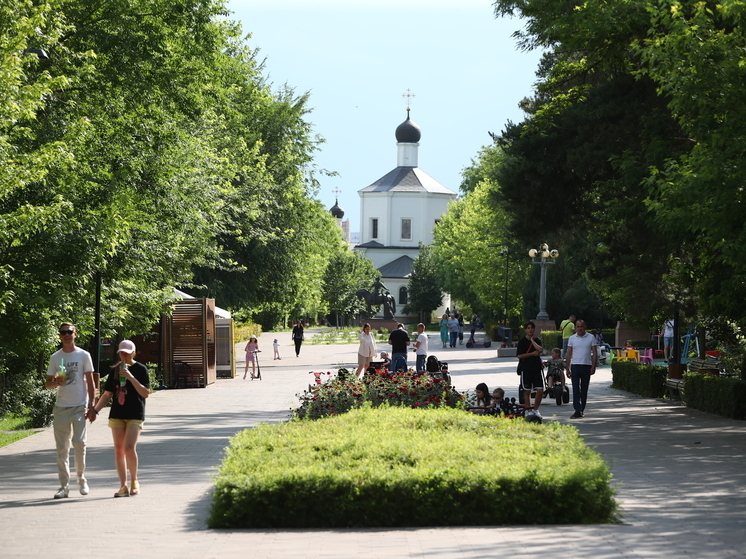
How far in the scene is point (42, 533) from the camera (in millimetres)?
8695

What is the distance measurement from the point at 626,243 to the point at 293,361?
2441cm

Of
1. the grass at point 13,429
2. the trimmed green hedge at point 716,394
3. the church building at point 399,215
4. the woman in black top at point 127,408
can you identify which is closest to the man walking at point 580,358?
the trimmed green hedge at point 716,394

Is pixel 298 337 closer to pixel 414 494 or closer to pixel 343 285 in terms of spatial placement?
pixel 414 494

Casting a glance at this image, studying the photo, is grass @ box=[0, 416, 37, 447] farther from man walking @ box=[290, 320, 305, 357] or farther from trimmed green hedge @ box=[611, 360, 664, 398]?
man walking @ box=[290, 320, 305, 357]

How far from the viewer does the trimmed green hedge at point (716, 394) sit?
746 inches

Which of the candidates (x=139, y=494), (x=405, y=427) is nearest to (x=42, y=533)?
(x=139, y=494)

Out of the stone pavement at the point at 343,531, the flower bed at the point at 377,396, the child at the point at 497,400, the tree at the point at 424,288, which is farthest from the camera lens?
the tree at the point at 424,288

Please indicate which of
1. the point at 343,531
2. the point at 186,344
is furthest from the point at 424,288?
the point at 343,531

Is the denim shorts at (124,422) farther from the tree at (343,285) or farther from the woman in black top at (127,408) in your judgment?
the tree at (343,285)

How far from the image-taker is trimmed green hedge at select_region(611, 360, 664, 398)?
948 inches

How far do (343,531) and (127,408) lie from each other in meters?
3.12

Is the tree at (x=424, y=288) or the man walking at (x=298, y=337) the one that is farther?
the tree at (x=424, y=288)

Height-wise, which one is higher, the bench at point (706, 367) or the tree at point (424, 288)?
the tree at point (424, 288)

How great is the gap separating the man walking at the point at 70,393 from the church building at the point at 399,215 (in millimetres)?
113089
